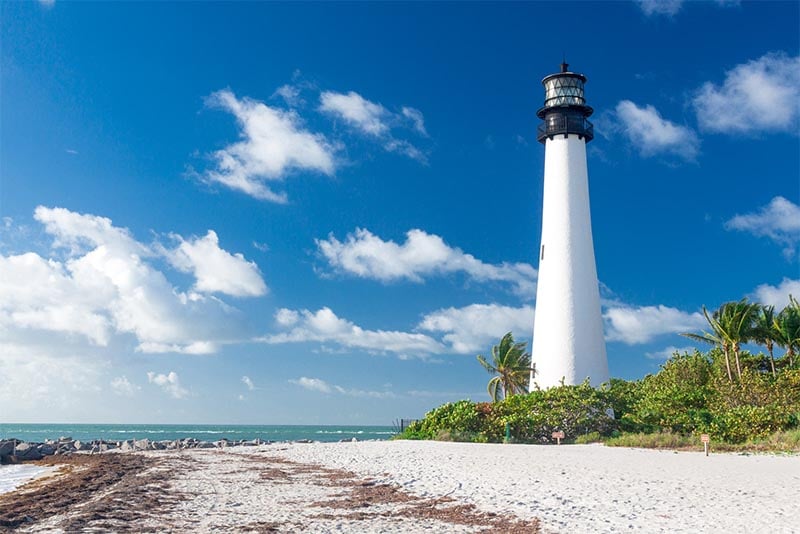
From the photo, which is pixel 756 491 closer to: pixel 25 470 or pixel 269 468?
pixel 269 468

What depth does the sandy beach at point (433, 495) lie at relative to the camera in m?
10.6

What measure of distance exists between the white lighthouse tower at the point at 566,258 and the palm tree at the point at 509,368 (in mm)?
6746

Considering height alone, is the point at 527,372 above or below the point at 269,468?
above

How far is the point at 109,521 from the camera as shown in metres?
11.0

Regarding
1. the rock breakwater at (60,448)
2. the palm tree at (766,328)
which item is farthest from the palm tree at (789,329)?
the rock breakwater at (60,448)

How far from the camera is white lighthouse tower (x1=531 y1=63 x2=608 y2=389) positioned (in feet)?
99.9

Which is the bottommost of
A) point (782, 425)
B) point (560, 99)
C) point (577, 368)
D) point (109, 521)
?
point (109, 521)

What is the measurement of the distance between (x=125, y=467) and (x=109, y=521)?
34.7 feet

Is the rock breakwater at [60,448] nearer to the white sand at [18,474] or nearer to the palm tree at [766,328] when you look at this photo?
the white sand at [18,474]

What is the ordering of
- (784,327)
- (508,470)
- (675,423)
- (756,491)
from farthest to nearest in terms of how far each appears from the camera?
(784,327)
(675,423)
(508,470)
(756,491)

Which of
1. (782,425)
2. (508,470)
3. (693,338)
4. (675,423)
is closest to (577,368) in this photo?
(675,423)

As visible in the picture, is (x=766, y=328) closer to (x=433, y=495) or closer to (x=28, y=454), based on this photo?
(x=433, y=495)

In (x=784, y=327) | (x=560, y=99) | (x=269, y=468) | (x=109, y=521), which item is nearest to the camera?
(x=109, y=521)

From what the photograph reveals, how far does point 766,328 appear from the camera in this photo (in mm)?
35312
